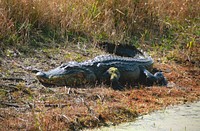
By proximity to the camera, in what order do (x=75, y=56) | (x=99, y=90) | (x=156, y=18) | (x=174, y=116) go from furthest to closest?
(x=156, y=18) → (x=75, y=56) → (x=99, y=90) → (x=174, y=116)

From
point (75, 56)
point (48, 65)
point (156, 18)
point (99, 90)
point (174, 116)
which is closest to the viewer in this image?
point (174, 116)

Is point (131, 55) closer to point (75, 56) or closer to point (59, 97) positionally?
point (75, 56)

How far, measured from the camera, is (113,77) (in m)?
7.44

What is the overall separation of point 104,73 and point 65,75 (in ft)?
2.11

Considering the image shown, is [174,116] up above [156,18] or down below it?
below

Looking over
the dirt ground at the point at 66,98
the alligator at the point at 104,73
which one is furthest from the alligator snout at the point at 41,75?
the dirt ground at the point at 66,98

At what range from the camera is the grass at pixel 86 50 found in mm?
6047

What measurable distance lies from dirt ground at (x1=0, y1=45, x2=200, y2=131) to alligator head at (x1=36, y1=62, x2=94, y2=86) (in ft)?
0.50

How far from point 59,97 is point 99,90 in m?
0.69

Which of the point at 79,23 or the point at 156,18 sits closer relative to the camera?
the point at 79,23

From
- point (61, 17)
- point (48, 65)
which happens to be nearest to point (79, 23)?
point (61, 17)

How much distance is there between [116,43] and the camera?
30.2 feet

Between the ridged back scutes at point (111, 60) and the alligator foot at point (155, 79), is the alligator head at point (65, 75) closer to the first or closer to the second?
the ridged back scutes at point (111, 60)

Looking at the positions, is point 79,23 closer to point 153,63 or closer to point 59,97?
point 153,63
